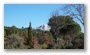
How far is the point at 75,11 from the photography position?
2.91 metres

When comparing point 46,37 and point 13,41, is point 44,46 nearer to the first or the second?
point 46,37

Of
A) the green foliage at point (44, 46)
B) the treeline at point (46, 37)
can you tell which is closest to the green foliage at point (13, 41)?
the treeline at point (46, 37)

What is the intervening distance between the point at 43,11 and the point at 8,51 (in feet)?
3.45

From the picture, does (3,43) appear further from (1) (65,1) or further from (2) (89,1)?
(2) (89,1)

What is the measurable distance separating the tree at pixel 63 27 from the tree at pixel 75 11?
10 centimetres

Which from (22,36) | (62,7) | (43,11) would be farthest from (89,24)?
(22,36)

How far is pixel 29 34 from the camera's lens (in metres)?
2.89

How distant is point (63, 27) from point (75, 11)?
1.30ft

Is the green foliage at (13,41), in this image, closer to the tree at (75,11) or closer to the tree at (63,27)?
the tree at (63,27)

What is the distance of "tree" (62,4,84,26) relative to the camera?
2.87 meters

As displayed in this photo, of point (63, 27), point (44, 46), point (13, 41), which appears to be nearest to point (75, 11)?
point (63, 27)

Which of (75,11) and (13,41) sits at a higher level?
(75,11)

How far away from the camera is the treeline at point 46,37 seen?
288 centimetres

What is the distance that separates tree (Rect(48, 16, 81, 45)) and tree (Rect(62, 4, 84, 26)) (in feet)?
0.32
